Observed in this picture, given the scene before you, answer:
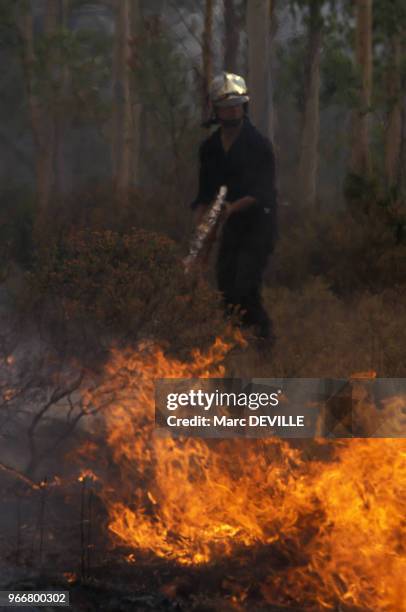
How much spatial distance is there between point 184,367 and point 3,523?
1.57 meters

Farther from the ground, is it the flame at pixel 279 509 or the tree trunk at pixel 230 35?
the tree trunk at pixel 230 35

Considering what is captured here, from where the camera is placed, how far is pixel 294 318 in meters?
10.6

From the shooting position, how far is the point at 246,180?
8555 millimetres

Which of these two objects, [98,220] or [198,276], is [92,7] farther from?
[198,276]

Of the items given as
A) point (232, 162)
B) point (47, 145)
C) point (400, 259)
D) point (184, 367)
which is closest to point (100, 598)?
point (184, 367)

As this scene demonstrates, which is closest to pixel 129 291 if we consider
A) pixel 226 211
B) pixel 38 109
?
pixel 226 211

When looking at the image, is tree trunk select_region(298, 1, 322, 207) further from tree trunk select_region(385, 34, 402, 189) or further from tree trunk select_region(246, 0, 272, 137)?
tree trunk select_region(246, 0, 272, 137)

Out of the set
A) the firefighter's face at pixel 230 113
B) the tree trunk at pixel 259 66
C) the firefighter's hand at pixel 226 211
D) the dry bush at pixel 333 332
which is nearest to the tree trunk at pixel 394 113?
the tree trunk at pixel 259 66

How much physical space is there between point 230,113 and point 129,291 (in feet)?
5.90

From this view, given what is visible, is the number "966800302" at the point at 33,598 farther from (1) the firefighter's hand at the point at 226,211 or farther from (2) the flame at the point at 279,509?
(1) the firefighter's hand at the point at 226,211

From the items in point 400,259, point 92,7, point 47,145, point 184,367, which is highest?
point 92,7

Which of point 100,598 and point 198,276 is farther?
point 198,276

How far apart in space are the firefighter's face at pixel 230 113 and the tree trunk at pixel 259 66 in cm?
528

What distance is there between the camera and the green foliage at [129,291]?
7363mm
